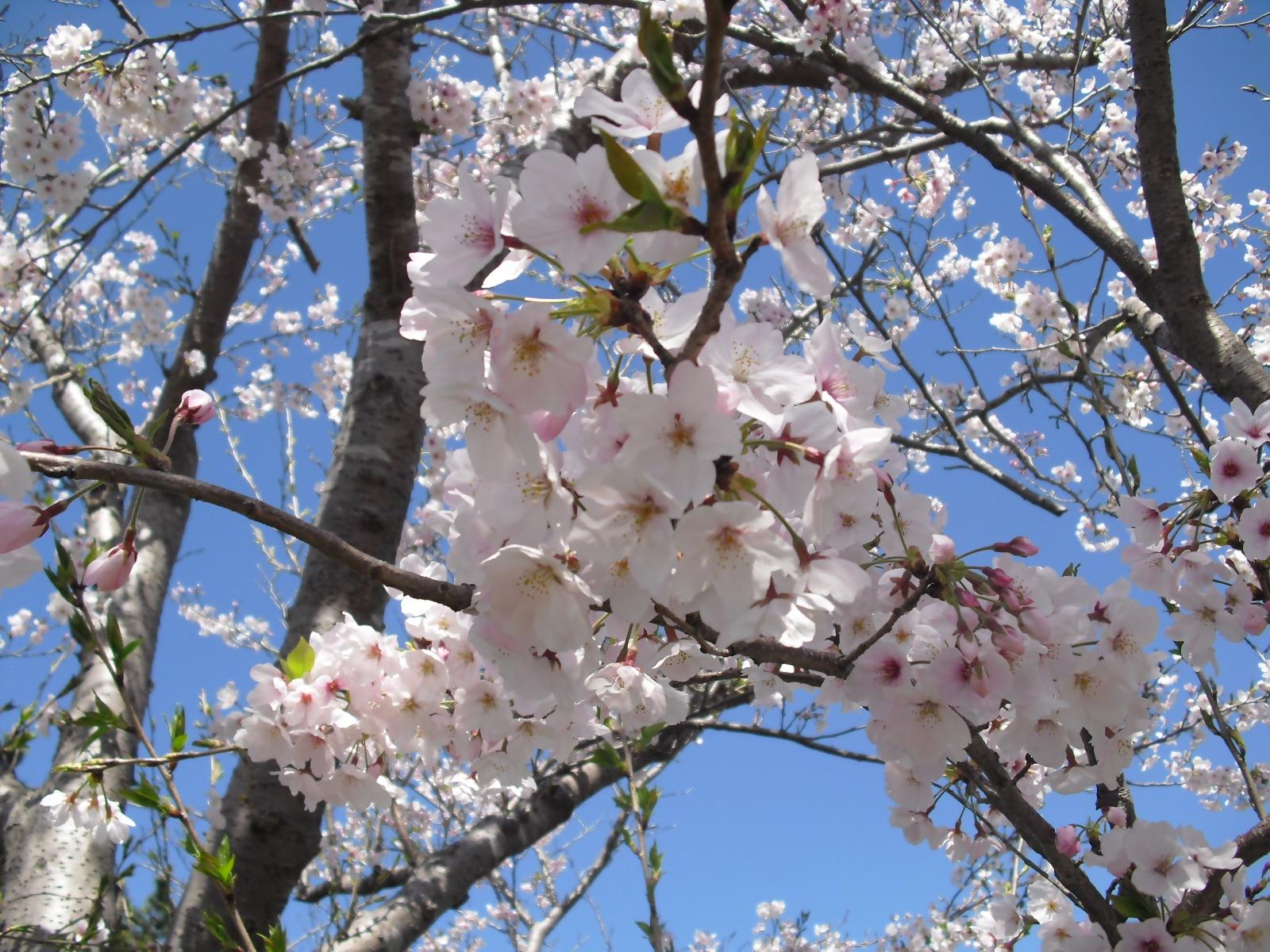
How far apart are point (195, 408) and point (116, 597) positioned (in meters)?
3.01

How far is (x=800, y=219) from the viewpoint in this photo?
802mm

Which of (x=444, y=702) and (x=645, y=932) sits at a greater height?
(x=444, y=702)

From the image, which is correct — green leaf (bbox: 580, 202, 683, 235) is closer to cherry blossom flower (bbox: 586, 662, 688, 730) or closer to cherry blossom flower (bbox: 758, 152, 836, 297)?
cherry blossom flower (bbox: 758, 152, 836, 297)

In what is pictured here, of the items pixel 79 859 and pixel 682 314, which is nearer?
pixel 682 314

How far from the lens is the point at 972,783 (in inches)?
Result: 62.3

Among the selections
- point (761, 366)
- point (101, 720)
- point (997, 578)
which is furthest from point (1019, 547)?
point (101, 720)

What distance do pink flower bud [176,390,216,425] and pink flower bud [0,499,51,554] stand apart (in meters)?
0.26

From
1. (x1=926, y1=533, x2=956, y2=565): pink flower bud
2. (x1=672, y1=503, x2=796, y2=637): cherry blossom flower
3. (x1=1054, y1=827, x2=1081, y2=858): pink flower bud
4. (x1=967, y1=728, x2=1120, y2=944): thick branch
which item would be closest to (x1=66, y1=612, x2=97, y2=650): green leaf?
(x1=672, y1=503, x2=796, y2=637): cherry blossom flower

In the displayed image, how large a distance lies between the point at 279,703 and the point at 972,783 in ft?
4.33

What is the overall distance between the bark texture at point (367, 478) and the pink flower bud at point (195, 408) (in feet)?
2.20

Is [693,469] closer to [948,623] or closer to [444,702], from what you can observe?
[948,623]

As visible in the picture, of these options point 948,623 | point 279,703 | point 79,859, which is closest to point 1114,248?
point 948,623

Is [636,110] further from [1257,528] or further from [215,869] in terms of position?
[1257,528]

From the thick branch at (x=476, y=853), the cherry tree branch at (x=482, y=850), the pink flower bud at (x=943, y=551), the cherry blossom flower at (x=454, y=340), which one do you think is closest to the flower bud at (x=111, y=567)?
the cherry blossom flower at (x=454, y=340)
